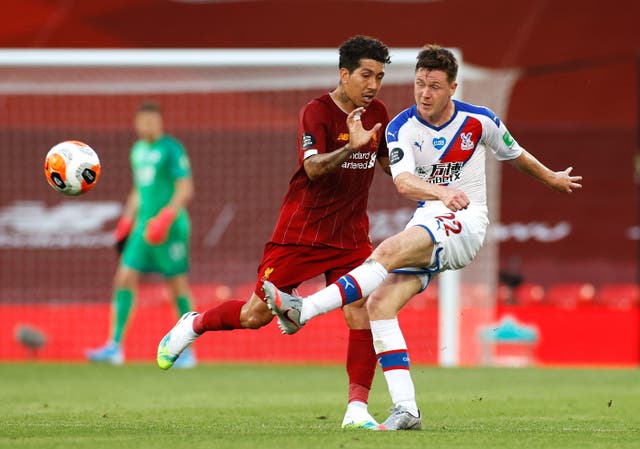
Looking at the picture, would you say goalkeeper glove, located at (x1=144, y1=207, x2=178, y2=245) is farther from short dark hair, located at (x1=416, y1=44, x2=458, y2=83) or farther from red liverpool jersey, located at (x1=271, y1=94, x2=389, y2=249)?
short dark hair, located at (x1=416, y1=44, x2=458, y2=83)

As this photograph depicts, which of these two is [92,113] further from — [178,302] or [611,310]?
[611,310]

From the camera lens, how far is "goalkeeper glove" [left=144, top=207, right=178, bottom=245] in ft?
41.8

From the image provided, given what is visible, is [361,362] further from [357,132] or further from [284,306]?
[357,132]

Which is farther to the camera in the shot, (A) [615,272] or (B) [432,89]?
(A) [615,272]

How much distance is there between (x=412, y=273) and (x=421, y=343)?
7.59m

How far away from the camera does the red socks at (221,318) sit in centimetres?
736

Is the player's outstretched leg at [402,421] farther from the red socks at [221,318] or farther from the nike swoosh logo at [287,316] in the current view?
the red socks at [221,318]

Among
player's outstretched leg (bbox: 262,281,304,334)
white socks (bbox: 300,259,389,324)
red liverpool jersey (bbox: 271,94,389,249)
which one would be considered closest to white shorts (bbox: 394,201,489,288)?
white socks (bbox: 300,259,389,324)

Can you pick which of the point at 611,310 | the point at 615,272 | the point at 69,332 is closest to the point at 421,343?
the point at 611,310

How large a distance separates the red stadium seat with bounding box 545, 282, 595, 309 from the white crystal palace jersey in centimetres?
1164

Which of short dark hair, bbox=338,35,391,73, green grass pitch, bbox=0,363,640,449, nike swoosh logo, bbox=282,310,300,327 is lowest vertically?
green grass pitch, bbox=0,363,640,449

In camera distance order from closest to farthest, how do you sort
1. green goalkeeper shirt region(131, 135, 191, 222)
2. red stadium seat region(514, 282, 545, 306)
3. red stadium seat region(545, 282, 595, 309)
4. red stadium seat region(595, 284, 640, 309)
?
green goalkeeper shirt region(131, 135, 191, 222) → red stadium seat region(595, 284, 640, 309) → red stadium seat region(514, 282, 545, 306) → red stadium seat region(545, 282, 595, 309)

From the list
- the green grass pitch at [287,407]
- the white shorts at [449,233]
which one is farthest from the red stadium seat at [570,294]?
the white shorts at [449,233]

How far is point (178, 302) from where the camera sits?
1288 cm
